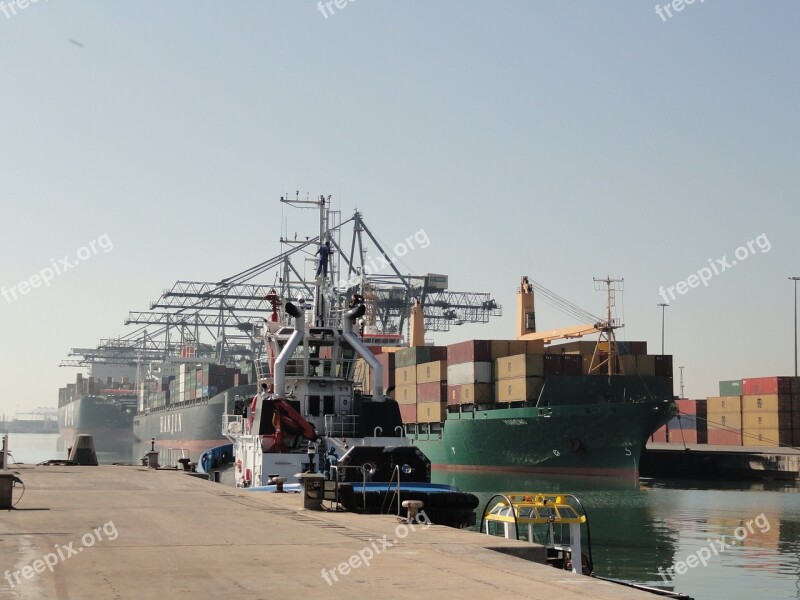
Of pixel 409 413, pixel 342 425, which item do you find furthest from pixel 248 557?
pixel 409 413

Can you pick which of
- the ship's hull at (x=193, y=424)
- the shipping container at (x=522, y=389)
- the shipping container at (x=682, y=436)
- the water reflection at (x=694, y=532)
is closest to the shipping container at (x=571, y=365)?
the shipping container at (x=522, y=389)

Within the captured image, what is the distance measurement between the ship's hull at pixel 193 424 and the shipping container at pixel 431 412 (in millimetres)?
19867

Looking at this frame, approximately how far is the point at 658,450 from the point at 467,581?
75.5m

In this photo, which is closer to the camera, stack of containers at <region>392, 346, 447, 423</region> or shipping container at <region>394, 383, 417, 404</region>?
stack of containers at <region>392, 346, 447, 423</region>

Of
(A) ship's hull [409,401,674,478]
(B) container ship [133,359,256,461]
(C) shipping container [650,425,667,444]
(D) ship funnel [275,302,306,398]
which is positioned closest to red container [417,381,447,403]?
(A) ship's hull [409,401,674,478]

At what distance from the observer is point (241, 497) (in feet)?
92.1

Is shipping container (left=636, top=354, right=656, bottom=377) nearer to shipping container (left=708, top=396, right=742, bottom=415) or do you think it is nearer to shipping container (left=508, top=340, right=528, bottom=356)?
shipping container (left=508, top=340, right=528, bottom=356)

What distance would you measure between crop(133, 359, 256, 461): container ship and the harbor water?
5522 cm

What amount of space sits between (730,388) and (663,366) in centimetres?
2019

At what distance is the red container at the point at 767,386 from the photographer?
86.9 metres

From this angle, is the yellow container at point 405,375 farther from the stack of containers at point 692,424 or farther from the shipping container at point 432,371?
the stack of containers at point 692,424

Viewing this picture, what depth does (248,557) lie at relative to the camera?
1555cm

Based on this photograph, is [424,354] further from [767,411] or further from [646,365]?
[767,411]

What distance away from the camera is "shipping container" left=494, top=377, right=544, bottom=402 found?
74.4 meters
